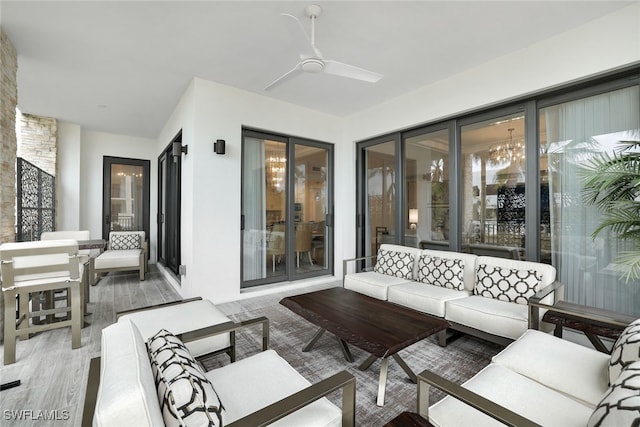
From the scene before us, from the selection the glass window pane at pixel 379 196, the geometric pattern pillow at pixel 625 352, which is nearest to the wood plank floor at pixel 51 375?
the geometric pattern pillow at pixel 625 352

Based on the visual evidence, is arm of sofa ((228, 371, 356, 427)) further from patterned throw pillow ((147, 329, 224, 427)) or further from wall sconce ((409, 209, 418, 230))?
wall sconce ((409, 209, 418, 230))

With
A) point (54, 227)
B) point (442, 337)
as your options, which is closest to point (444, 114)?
point (442, 337)

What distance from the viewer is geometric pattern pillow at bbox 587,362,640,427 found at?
841 millimetres

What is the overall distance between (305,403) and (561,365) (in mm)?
1477

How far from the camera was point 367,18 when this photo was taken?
262cm

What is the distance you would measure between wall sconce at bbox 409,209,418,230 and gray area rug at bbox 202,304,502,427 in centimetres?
191

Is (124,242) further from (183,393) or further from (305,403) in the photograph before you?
(305,403)

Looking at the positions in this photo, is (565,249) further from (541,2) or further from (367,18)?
(367,18)

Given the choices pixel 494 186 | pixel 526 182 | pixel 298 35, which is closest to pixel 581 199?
pixel 526 182

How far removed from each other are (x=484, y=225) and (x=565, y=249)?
32.9 inches

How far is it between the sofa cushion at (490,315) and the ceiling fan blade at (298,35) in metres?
2.66

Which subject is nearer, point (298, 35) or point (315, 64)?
point (315, 64)

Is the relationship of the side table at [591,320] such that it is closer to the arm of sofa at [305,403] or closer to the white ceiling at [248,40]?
the arm of sofa at [305,403]

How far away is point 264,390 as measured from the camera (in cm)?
136
